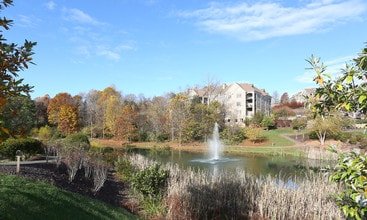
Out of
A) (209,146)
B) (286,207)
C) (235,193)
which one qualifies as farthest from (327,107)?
(209,146)

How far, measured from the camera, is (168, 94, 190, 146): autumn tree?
42.7 meters

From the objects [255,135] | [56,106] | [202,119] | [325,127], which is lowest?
[255,135]

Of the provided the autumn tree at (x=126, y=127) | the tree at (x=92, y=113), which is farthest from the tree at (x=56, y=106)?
the autumn tree at (x=126, y=127)

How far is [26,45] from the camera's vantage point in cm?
283

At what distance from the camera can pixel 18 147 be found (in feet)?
50.2

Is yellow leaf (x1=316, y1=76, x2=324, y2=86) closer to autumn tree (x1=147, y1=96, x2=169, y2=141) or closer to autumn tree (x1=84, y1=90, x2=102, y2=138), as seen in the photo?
autumn tree (x1=147, y1=96, x2=169, y2=141)

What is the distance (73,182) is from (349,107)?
33.5 feet

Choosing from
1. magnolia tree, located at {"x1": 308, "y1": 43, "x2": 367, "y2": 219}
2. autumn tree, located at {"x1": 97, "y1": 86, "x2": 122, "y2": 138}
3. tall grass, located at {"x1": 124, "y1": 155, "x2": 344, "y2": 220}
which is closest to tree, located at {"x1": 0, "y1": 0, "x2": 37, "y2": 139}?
magnolia tree, located at {"x1": 308, "y1": 43, "x2": 367, "y2": 219}

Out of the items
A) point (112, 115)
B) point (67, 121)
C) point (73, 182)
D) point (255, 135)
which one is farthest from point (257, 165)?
point (112, 115)

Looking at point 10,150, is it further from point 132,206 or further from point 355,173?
point 355,173

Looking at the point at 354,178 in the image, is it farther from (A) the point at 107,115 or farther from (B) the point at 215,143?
(A) the point at 107,115

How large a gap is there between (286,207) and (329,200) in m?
1.06

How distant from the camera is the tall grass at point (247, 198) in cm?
806

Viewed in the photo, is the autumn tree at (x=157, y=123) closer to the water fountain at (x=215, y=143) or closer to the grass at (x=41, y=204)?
the water fountain at (x=215, y=143)
